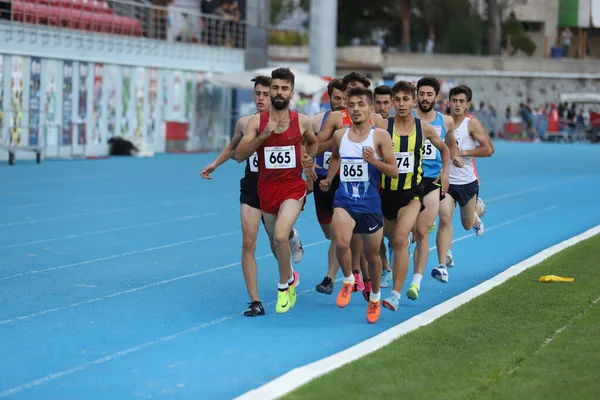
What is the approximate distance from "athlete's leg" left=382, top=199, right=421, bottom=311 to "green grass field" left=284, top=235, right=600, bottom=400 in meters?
0.54

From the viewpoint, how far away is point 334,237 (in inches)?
395

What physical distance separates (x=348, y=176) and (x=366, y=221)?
1.25ft

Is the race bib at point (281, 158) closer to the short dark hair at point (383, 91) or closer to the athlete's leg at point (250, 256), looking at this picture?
the athlete's leg at point (250, 256)

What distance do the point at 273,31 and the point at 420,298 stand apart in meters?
56.3

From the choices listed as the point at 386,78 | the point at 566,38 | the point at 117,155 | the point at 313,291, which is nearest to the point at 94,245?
the point at 313,291

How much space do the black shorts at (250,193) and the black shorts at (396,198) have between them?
112 centimetres

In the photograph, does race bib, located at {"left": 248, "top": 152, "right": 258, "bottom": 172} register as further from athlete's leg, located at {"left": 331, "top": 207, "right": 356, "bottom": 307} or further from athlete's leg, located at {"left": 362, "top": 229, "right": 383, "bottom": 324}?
athlete's leg, located at {"left": 362, "top": 229, "right": 383, "bottom": 324}

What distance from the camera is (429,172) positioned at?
11297 millimetres

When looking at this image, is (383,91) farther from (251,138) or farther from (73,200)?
(73,200)

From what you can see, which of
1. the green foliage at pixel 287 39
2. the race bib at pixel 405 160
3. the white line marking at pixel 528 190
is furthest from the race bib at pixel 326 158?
the green foliage at pixel 287 39

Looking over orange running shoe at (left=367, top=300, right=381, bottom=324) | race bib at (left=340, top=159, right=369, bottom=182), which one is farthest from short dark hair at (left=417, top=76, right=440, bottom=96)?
orange running shoe at (left=367, top=300, right=381, bottom=324)

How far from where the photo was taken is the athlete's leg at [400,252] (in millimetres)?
9836

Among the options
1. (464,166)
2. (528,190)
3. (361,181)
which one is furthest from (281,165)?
(528,190)

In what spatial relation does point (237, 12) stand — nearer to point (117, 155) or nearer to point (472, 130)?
point (117, 155)
